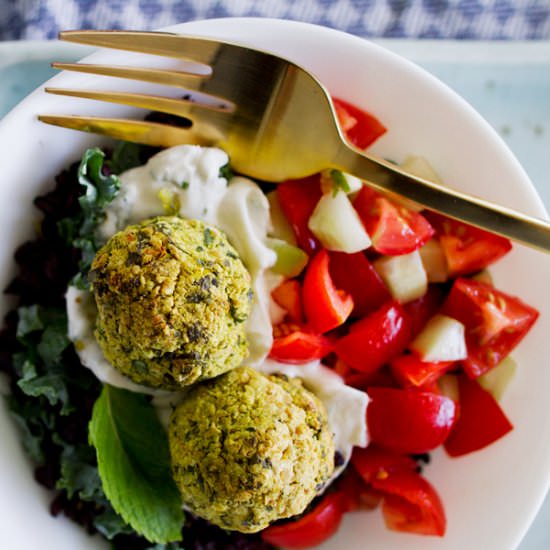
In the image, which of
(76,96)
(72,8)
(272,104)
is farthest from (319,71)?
(72,8)

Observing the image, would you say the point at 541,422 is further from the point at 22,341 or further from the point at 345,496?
the point at 22,341

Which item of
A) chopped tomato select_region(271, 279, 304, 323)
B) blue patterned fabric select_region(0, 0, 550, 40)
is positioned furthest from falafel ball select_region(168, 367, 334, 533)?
blue patterned fabric select_region(0, 0, 550, 40)

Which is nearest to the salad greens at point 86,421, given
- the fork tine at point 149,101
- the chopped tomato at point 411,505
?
the fork tine at point 149,101

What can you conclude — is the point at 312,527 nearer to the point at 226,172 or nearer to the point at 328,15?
the point at 226,172

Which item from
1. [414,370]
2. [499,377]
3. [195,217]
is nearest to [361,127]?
[195,217]

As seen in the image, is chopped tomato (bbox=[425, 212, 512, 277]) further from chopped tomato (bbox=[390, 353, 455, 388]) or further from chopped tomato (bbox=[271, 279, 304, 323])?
chopped tomato (bbox=[271, 279, 304, 323])
